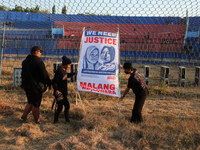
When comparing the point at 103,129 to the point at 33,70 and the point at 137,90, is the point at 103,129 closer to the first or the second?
the point at 137,90

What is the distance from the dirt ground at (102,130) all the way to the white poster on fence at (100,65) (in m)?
0.63

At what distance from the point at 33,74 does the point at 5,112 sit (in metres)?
1.41

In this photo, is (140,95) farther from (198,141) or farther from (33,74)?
(33,74)

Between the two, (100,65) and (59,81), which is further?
(100,65)

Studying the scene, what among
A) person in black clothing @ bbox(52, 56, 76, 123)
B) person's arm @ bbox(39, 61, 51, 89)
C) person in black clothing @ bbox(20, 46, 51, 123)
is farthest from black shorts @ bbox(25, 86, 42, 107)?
person in black clothing @ bbox(52, 56, 76, 123)

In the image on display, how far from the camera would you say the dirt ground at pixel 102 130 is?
3412 mm

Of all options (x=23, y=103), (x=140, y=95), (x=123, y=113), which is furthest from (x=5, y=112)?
(x=140, y=95)

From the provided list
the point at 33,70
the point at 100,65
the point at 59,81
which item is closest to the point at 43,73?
the point at 33,70

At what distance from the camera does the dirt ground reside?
11.2ft

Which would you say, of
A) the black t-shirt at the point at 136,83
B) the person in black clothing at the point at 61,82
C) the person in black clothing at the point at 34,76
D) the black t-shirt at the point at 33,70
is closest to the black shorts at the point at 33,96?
the person in black clothing at the point at 34,76

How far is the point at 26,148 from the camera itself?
3.40 metres

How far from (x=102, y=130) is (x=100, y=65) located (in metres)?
1.33

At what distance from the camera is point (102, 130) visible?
12.8 feet

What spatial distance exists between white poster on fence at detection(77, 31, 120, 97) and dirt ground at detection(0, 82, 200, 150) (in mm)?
633
